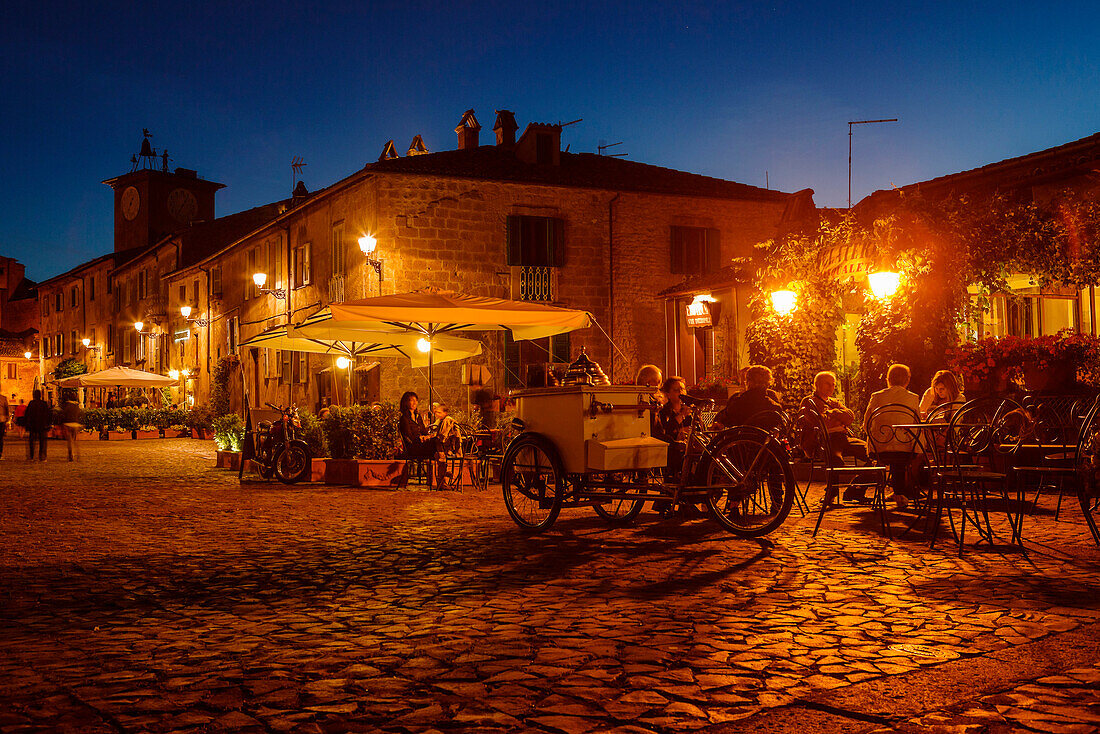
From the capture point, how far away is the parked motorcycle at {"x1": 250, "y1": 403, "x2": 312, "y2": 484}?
14109 mm

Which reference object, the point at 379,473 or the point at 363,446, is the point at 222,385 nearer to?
the point at 363,446

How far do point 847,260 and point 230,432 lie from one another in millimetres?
11460

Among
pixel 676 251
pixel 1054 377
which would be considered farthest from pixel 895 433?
pixel 676 251

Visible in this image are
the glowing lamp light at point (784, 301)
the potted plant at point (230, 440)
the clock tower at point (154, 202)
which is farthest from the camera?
the clock tower at point (154, 202)

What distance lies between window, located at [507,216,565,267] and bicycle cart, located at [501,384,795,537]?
1634 cm

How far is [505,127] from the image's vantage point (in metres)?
28.2

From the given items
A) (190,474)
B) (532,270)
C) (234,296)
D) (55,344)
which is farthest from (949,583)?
(55,344)

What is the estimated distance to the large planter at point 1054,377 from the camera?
1057 centimetres

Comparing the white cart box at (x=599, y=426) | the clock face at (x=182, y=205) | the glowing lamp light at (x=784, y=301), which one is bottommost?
the white cart box at (x=599, y=426)

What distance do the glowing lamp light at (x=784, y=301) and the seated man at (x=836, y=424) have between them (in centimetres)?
514

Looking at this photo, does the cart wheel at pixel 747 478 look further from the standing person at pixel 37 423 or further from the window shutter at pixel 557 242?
the standing person at pixel 37 423

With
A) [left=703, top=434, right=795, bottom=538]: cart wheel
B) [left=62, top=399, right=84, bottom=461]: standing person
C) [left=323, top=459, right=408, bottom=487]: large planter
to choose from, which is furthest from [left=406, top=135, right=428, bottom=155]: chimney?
[left=703, top=434, right=795, bottom=538]: cart wheel

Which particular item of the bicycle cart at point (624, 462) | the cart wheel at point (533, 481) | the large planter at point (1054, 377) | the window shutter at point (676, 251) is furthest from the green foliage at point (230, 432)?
the large planter at point (1054, 377)

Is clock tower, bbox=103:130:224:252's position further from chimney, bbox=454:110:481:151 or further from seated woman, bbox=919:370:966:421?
seated woman, bbox=919:370:966:421
